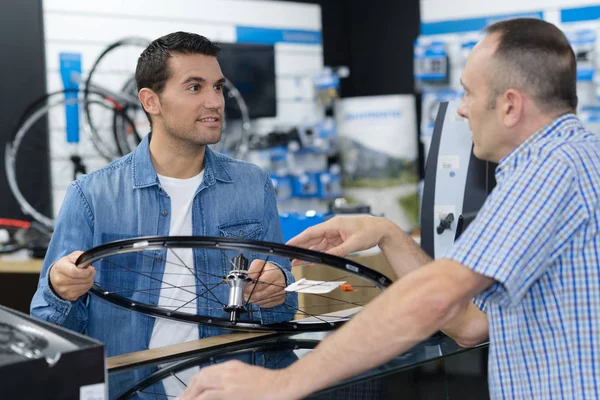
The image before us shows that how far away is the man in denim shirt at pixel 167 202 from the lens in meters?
2.25

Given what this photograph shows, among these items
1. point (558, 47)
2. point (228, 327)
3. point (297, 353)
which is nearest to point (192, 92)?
point (228, 327)

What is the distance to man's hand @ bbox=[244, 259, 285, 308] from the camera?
1983mm

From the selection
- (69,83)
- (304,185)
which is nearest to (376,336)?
(69,83)

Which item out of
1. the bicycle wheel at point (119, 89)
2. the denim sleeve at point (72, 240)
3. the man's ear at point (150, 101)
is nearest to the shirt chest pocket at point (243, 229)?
the denim sleeve at point (72, 240)

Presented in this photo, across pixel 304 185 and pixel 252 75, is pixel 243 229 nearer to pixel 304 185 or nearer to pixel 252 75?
pixel 252 75

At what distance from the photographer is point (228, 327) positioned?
1817mm

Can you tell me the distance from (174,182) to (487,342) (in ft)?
3.69

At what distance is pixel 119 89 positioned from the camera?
6070mm

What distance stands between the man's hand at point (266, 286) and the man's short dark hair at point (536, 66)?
780 millimetres

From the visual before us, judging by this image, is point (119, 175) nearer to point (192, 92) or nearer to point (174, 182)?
point (174, 182)

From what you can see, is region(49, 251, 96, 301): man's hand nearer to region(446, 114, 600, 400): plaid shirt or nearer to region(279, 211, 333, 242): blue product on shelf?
region(446, 114, 600, 400): plaid shirt

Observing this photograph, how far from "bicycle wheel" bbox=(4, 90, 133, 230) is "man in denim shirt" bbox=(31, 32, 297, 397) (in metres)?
2.97

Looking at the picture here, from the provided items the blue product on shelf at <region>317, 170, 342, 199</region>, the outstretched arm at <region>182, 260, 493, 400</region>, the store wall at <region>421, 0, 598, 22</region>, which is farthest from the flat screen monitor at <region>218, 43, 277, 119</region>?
the outstretched arm at <region>182, 260, 493, 400</region>

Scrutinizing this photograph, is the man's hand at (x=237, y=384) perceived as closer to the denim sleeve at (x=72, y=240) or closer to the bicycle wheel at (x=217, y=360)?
the bicycle wheel at (x=217, y=360)
